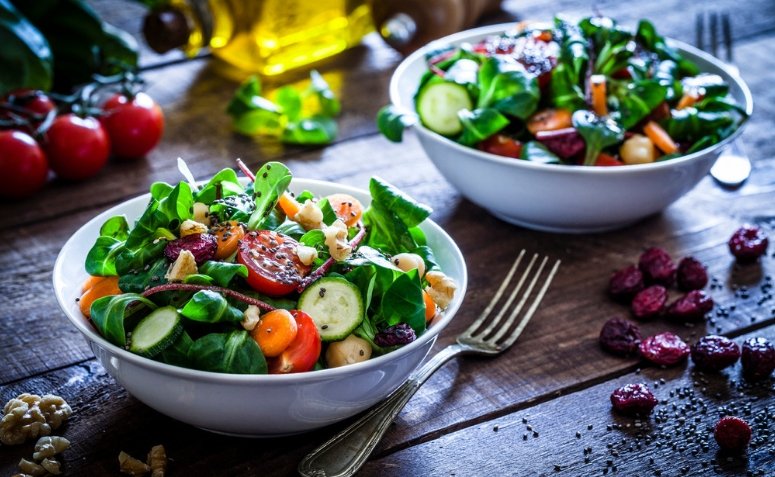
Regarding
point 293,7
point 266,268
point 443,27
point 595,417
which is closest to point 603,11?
point 443,27

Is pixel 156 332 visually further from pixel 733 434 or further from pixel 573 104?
pixel 573 104

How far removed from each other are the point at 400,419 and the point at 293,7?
1231 mm

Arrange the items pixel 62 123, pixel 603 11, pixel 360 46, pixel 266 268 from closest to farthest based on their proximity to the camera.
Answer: pixel 266 268 < pixel 62 123 < pixel 360 46 < pixel 603 11

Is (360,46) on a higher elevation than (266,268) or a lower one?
lower

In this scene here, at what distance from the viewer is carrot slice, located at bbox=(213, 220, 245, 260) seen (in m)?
1.13

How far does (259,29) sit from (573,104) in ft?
2.88

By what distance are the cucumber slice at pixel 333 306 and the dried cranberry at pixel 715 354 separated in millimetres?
553

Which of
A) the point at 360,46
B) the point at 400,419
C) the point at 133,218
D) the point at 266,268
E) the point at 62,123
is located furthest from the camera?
the point at 360,46

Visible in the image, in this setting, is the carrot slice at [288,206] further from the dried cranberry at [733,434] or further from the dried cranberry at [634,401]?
the dried cranberry at [733,434]

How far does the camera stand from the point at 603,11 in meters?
2.62

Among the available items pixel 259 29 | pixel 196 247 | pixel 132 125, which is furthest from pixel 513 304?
pixel 259 29

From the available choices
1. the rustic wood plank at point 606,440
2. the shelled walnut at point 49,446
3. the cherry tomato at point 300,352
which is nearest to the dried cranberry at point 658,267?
the rustic wood plank at point 606,440

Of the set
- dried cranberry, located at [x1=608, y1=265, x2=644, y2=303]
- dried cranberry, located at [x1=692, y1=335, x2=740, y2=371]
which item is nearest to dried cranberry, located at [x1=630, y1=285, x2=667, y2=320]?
dried cranberry, located at [x1=608, y1=265, x2=644, y2=303]

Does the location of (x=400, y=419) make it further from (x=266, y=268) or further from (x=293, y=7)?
(x=293, y=7)
